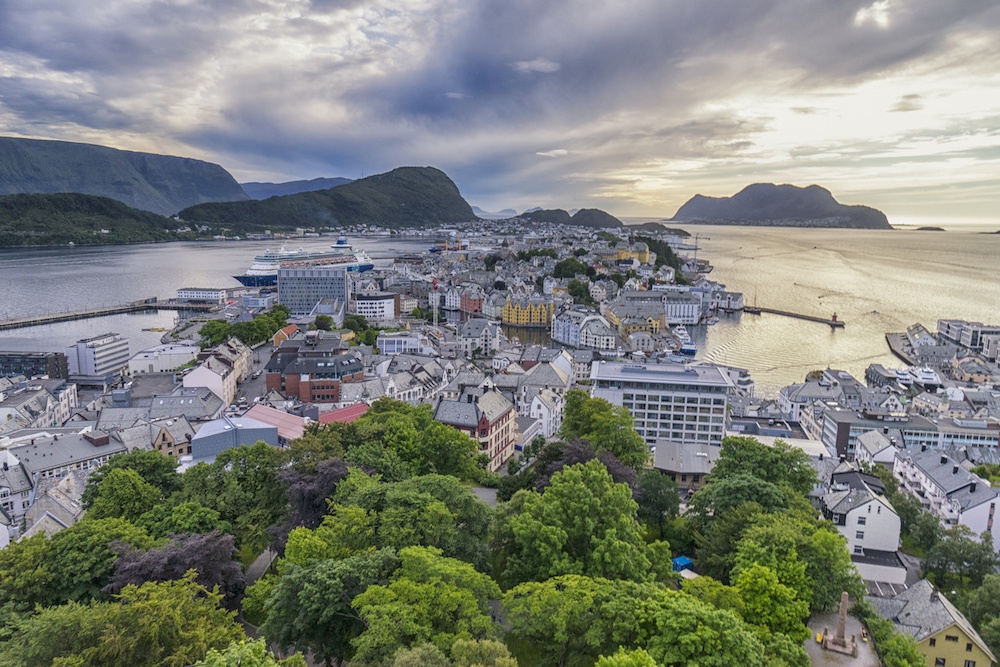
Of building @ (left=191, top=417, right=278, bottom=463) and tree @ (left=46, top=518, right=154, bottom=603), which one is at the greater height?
tree @ (left=46, top=518, right=154, bottom=603)

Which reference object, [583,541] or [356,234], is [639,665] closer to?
[583,541]

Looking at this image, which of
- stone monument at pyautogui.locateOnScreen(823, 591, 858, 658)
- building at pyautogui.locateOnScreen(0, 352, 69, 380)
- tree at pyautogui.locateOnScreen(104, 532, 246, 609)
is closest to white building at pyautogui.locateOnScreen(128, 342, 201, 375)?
building at pyautogui.locateOnScreen(0, 352, 69, 380)

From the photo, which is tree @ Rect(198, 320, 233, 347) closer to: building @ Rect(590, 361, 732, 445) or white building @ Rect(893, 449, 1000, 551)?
building @ Rect(590, 361, 732, 445)

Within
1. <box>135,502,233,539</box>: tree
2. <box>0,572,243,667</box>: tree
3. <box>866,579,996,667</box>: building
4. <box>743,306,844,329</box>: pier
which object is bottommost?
<box>743,306,844,329</box>: pier

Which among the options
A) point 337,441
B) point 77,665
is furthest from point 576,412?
point 77,665

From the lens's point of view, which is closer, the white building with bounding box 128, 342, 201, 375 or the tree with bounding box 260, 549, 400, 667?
the tree with bounding box 260, 549, 400, 667

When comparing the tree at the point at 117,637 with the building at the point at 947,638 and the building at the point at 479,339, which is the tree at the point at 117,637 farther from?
the building at the point at 479,339
